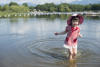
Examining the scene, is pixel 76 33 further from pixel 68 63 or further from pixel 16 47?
pixel 16 47

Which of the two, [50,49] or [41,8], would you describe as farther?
[41,8]

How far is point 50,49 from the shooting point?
727cm

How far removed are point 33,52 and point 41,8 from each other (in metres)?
108

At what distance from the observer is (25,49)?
7078 mm

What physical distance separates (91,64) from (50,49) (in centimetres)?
228

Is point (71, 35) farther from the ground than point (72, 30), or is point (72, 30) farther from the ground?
point (72, 30)

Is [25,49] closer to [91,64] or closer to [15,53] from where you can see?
[15,53]

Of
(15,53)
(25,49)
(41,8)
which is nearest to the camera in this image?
(15,53)

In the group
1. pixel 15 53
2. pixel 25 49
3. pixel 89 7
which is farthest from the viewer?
pixel 89 7

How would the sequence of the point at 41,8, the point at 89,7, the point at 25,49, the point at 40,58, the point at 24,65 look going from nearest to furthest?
the point at 24,65
the point at 40,58
the point at 25,49
the point at 89,7
the point at 41,8

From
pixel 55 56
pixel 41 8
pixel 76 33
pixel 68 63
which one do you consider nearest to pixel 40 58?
pixel 55 56

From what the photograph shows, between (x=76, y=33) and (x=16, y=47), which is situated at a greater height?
(x=76, y=33)

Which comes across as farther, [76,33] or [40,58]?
[40,58]

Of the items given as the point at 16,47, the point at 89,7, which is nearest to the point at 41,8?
the point at 89,7
